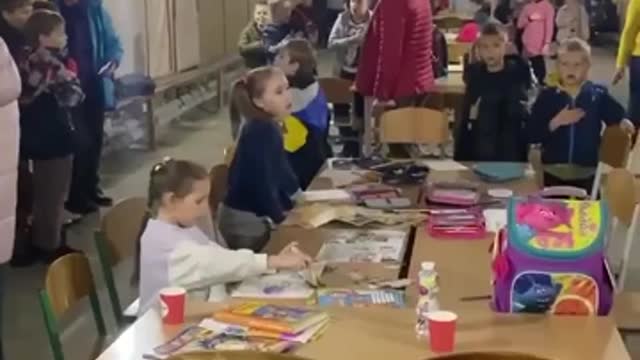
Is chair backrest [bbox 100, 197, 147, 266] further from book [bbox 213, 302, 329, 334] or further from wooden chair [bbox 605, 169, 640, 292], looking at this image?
wooden chair [bbox 605, 169, 640, 292]

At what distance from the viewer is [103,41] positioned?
6.65 metres

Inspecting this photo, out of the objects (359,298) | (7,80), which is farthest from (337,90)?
(359,298)

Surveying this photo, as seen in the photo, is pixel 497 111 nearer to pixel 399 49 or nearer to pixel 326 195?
pixel 399 49

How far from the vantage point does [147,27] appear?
28.8 feet

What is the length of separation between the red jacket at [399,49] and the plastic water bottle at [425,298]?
346 cm

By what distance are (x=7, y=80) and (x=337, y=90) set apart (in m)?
3.36

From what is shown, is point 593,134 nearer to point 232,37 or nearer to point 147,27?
point 147,27

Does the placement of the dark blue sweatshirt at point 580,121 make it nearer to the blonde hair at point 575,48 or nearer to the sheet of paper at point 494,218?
the blonde hair at point 575,48

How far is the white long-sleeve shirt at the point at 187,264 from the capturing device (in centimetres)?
304

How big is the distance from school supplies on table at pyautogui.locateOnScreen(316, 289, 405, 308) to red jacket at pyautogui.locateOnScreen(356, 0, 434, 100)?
128 inches

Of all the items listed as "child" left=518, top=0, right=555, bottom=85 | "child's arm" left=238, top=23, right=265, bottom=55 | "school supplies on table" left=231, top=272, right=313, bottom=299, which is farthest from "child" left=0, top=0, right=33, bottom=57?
"child" left=518, top=0, right=555, bottom=85

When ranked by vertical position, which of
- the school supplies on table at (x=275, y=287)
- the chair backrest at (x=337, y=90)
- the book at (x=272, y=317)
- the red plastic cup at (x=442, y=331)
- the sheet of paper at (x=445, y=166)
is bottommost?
the chair backrest at (x=337, y=90)

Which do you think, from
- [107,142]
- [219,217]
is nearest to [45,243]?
[219,217]

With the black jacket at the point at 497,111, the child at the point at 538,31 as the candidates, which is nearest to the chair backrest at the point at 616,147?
the black jacket at the point at 497,111
